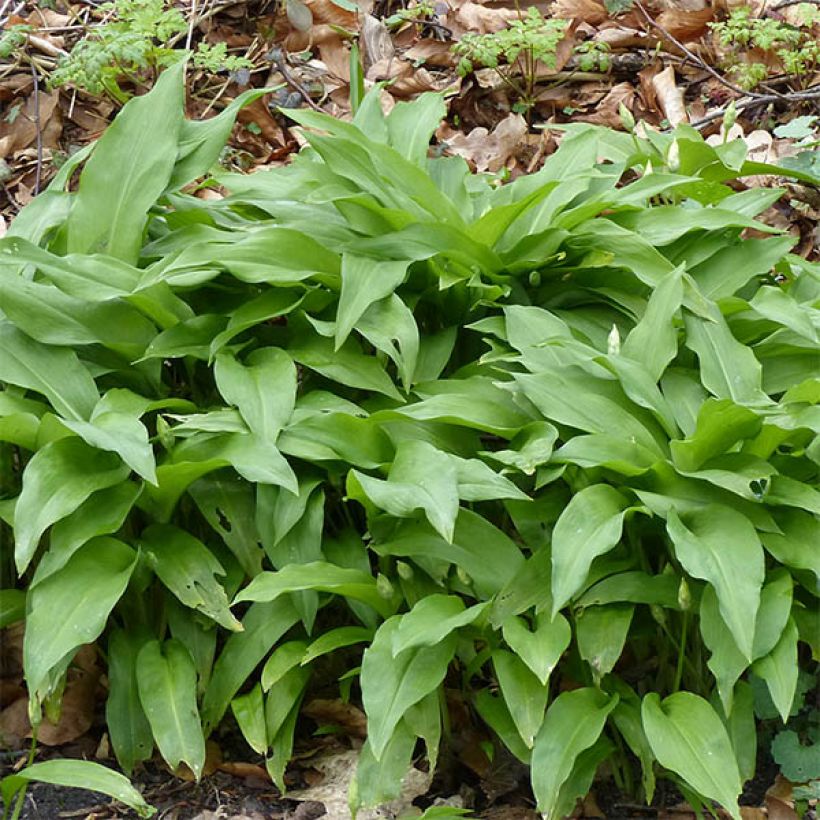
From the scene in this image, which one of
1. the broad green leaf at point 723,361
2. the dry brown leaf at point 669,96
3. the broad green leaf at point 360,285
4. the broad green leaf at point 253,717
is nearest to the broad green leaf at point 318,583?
the broad green leaf at point 253,717

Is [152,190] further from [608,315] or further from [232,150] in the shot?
[232,150]

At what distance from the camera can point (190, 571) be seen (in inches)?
102

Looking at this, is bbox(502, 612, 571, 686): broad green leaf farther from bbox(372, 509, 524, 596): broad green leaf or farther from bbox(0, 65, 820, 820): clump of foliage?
bbox(372, 509, 524, 596): broad green leaf

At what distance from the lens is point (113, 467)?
2.59 meters

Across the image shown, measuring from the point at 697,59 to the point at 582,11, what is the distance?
61cm

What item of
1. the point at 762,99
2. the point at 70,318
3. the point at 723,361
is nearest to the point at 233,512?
the point at 70,318

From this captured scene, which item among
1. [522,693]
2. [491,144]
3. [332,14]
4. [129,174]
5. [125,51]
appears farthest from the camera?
[332,14]

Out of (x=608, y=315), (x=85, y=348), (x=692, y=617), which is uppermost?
(x=85, y=348)

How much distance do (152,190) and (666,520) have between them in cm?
159

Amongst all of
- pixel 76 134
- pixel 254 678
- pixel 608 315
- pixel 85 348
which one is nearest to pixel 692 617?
pixel 608 315

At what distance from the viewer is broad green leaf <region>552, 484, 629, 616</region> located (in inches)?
87.3

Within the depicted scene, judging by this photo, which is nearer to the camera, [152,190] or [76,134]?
[152,190]

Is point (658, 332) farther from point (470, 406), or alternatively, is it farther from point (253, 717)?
point (253, 717)

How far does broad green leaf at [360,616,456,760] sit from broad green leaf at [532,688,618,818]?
0.78 feet
